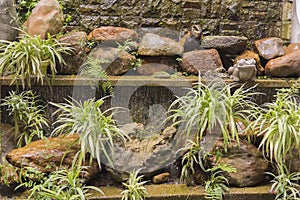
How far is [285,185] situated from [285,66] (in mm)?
1513

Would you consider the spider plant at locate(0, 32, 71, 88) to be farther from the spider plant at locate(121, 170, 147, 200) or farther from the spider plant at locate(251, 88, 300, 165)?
the spider plant at locate(251, 88, 300, 165)

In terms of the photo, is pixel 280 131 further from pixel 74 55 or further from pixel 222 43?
pixel 74 55

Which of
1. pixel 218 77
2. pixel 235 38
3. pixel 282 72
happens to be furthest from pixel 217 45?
pixel 282 72

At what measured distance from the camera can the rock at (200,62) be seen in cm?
384

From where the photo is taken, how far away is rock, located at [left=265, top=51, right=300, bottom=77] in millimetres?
3811

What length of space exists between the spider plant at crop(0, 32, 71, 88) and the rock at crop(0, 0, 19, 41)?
207mm

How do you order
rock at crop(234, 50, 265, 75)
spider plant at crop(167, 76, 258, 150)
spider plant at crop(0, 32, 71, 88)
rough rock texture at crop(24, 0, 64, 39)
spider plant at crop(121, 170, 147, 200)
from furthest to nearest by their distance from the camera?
rock at crop(234, 50, 265, 75) → rough rock texture at crop(24, 0, 64, 39) → spider plant at crop(0, 32, 71, 88) → spider plant at crop(167, 76, 258, 150) → spider plant at crop(121, 170, 147, 200)

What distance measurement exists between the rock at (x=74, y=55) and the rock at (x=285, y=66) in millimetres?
2163

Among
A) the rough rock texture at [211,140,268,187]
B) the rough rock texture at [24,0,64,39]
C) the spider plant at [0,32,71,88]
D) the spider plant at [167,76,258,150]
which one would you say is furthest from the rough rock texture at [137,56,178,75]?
the rough rock texture at [211,140,268,187]

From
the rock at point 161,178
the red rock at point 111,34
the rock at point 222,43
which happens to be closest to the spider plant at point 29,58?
the red rock at point 111,34

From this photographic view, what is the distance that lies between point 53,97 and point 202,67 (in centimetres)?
170

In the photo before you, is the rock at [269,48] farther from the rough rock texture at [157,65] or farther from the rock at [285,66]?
the rough rock texture at [157,65]

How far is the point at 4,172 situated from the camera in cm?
286

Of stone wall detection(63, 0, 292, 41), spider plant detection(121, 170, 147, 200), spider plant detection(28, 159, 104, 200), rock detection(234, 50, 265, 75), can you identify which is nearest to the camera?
spider plant detection(28, 159, 104, 200)
